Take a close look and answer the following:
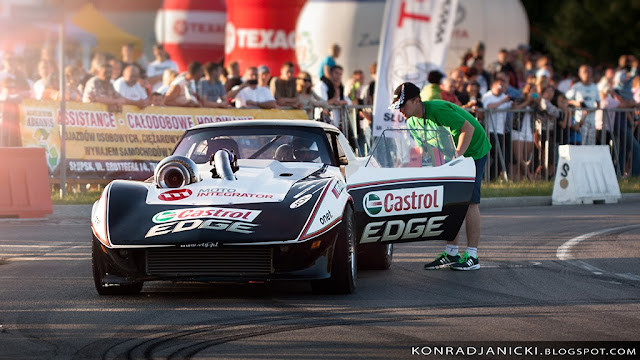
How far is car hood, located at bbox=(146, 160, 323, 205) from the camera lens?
8961mm

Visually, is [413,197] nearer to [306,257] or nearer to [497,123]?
[306,257]

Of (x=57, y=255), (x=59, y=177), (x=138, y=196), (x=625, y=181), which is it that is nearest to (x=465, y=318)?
(x=138, y=196)

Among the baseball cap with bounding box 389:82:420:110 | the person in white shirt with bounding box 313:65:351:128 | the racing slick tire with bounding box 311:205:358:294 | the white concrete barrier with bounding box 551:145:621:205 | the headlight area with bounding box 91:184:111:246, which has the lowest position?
the white concrete barrier with bounding box 551:145:621:205

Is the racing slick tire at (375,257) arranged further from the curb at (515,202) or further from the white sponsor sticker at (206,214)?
the curb at (515,202)

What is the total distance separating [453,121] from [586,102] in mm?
13332

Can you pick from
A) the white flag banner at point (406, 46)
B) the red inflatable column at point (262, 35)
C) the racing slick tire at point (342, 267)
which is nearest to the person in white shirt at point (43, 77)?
the white flag banner at point (406, 46)

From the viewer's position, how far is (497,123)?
21875mm

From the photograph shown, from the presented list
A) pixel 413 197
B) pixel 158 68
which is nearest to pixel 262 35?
pixel 158 68

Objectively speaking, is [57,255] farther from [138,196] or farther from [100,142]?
[100,142]

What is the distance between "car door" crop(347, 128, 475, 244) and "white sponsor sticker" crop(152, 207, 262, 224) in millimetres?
1366

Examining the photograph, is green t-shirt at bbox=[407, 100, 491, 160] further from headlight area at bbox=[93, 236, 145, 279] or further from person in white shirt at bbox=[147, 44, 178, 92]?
person in white shirt at bbox=[147, 44, 178, 92]

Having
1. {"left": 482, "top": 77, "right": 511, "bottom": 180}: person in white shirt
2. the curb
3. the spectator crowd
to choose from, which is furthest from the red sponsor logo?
{"left": 482, "top": 77, "right": 511, "bottom": 180}: person in white shirt

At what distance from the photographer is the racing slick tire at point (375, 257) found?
35.9ft

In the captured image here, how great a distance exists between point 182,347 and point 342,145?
165 inches
